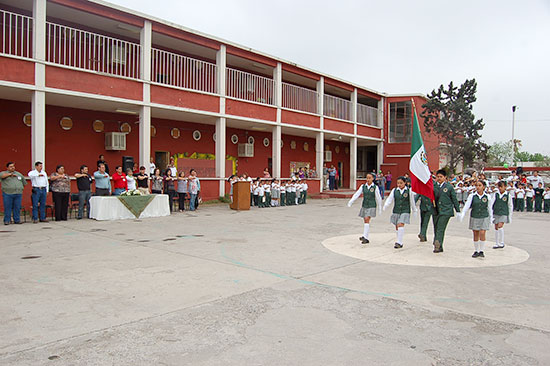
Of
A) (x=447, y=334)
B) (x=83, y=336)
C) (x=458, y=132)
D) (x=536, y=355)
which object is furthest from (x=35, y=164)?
(x=458, y=132)

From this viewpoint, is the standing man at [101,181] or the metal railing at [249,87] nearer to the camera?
the standing man at [101,181]

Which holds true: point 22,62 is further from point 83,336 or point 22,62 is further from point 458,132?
point 458,132

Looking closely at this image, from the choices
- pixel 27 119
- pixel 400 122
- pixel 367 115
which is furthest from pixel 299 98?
pixel 27 119

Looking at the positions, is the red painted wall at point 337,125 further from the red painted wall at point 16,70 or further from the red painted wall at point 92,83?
the red painted wall at point 16,70

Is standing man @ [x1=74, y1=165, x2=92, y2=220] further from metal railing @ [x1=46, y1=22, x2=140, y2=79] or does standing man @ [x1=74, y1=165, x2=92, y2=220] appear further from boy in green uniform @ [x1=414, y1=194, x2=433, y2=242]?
boy in green uniform @ [x1=414, y1=194, x2=433, y2=242]

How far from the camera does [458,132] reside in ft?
102

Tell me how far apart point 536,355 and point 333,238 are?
6.85 metres

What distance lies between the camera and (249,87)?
74.8 feet

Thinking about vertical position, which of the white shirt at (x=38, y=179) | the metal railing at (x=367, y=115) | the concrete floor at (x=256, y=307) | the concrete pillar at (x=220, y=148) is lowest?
the concrete floor at (x=256, y=307)

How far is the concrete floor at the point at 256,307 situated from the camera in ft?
12.6

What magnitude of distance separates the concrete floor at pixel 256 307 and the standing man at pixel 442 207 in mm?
402

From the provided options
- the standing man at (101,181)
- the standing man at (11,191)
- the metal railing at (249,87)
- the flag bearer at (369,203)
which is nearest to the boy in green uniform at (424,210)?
the flag bearer at (369,203)

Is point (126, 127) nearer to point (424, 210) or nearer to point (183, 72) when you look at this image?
point (183, 72)

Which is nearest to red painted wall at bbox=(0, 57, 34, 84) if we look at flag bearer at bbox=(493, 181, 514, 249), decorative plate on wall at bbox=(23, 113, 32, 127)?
decorative plate on wall at bbox=(23, 113, 32, 127)
